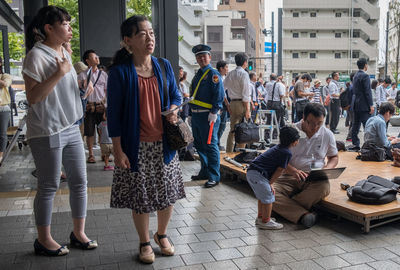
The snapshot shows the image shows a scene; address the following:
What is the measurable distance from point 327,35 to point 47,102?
190 ft

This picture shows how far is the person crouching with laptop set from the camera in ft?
12.9

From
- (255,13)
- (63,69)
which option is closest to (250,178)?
(63,69)

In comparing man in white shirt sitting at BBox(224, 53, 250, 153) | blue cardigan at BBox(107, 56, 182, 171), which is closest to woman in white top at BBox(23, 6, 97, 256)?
blue cardigan at BBox(107, 56, 182, 171)

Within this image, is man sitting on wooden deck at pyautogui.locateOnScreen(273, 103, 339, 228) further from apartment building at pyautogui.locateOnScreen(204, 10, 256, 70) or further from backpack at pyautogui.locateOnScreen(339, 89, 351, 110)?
apartment building at pyautogui.locateOnScreen(204, 10, 256, 70)

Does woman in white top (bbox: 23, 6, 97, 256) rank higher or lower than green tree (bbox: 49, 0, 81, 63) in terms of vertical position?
lower

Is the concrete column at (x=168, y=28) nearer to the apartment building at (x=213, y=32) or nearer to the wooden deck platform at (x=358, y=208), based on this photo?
the wooden deck platform at (x=358, y=208)

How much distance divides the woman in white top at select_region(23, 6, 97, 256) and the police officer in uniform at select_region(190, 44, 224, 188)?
8.71 feet

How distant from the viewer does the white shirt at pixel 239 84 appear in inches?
290

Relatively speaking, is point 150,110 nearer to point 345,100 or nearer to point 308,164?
point 308,164

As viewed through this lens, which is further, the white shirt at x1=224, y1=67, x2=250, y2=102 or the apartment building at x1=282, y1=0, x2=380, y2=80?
the apartment building at x1=282, y1=0, x2=380, y2=80

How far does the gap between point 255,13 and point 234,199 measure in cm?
6967

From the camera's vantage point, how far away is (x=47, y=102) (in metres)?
3.08

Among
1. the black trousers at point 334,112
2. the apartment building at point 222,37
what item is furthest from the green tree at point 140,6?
the apartment building at point 222,37

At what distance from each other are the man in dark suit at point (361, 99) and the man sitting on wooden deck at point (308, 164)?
15.8 ft
